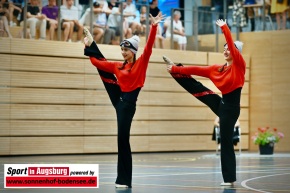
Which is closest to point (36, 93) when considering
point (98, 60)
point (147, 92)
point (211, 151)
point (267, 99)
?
point (147, 92)

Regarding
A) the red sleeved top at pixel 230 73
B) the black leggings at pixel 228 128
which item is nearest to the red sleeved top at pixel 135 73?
the red sleeved top at pixel 230 73

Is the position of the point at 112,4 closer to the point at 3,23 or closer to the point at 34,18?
the point at 34,18

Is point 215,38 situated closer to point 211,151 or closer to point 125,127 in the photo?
point 211,151

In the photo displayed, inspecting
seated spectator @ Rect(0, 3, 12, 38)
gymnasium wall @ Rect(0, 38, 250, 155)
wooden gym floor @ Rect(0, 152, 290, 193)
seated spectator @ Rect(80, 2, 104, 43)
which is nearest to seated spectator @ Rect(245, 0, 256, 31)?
gymnasium wall @ Rect(0, 38, 250, 155)

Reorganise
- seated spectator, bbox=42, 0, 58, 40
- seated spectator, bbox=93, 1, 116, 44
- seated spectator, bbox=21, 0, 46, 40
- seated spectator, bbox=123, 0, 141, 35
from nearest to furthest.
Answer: seated spectator, bbox=21, 0, 46, 40 < seated spectator, bbox=42, 0, 58, 40 < seated spectator, bbox=93, 1, 116, 44 < seated spectator, bbox=123, 0, 141, 35

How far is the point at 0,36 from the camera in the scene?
1906 centimetres

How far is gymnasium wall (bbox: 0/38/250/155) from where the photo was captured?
1970 cm

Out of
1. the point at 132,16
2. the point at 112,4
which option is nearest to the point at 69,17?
the point at 112,4

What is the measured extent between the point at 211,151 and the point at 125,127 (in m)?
14.3

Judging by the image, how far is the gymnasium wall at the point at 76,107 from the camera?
19.7m

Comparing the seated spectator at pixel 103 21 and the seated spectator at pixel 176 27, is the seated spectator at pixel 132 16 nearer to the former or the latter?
the seated spectator at pixel 103 21

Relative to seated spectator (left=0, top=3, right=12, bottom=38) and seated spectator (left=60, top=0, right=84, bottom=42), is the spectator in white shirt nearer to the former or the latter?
seated spectator (left=60, top=0, right=84, bottom=42)

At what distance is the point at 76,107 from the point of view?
68.7ft

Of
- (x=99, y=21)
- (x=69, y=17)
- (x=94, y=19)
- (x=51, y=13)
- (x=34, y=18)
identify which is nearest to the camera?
(x=34, y=18)
